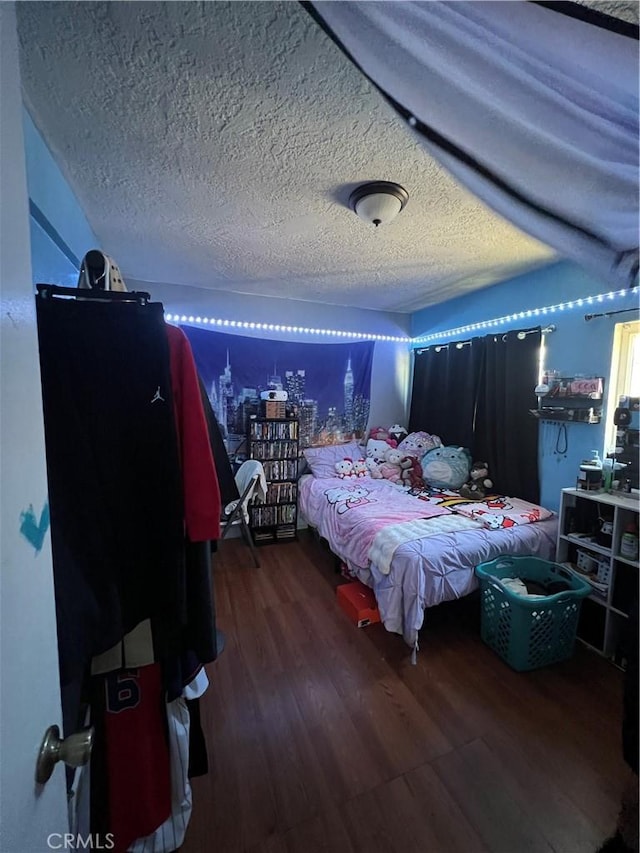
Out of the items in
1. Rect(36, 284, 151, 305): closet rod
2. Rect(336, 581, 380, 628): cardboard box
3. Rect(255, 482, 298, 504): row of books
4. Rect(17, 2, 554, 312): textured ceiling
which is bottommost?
Rect(336, 581, 380, 628): cardboard box

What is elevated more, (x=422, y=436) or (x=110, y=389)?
(x=110, y=389)

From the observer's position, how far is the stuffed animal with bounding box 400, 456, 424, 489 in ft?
10.1

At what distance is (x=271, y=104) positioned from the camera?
111 cm

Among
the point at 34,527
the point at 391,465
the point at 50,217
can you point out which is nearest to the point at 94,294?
the point at 34,527

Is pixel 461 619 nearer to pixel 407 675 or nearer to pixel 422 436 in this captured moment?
pixel 407 675

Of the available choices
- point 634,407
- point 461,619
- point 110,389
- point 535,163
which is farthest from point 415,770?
point 634,407

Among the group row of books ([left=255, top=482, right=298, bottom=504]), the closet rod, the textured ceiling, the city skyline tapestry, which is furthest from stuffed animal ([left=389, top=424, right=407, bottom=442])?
the closet rod

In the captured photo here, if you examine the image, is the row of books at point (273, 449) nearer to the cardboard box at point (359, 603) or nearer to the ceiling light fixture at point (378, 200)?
the cardboard box at point (359, 603)

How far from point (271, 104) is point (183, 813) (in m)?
2.33

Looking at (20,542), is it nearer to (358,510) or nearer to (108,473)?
(108,473)

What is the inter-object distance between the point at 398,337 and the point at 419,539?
265cm

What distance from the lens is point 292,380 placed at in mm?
3395

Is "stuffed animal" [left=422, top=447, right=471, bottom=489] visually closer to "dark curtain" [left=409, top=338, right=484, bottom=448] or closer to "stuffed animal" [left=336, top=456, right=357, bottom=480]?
"dark curtain" [left=409, top=338, right=484, bottom=448]

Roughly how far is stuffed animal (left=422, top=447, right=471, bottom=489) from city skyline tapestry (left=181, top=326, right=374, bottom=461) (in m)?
0.95
